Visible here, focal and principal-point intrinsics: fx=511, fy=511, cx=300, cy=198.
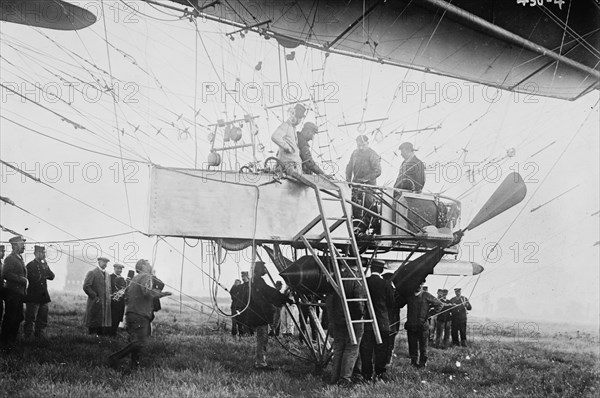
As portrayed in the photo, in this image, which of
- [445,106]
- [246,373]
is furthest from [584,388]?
[445,106]

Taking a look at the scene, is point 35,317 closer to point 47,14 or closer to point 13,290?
point 13,290

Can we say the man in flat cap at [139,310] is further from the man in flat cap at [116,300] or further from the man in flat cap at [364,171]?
the man in flat cap at [116,300]

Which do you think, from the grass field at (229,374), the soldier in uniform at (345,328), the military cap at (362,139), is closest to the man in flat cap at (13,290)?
the grass field at (229,374)

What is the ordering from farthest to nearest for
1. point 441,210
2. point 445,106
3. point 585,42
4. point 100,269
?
point 585,42
point 445,106
point 100,269
point 441,210

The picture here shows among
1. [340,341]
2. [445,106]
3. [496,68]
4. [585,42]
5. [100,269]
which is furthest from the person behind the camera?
[496,68]

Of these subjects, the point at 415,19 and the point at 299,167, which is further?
the point at 415,19

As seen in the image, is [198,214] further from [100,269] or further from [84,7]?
[100,269]

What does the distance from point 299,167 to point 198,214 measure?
1.90m

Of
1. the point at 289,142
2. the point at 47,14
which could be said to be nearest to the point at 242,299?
the point at 289,142

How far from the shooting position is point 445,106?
14.5 m

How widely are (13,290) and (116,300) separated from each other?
131 inches

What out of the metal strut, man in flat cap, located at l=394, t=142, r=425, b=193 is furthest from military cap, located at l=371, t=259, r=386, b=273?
man in flat cap, located at l=394, t=142, r=425, b=193

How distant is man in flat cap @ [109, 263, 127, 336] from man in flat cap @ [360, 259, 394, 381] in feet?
21.0

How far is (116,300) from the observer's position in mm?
11898
